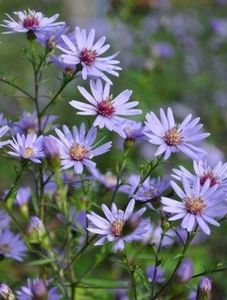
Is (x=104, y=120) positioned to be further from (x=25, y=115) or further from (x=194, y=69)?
(x=194, y=69)

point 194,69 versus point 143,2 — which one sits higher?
point 143,2

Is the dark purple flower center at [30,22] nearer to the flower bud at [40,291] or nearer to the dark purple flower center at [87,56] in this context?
the dark purple flower center at [87,56]

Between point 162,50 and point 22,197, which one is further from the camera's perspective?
point 162,50

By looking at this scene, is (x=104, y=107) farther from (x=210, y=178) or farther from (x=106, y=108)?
(x=210, y=178)

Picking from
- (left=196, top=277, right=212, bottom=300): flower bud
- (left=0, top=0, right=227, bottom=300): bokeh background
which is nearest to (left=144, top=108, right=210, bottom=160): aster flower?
(left=196, top=277, right=212, bottom=300): flower bud

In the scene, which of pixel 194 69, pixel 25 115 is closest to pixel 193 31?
pixel 194 69

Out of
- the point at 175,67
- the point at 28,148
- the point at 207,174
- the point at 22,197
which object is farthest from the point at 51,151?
the point at 175,67
